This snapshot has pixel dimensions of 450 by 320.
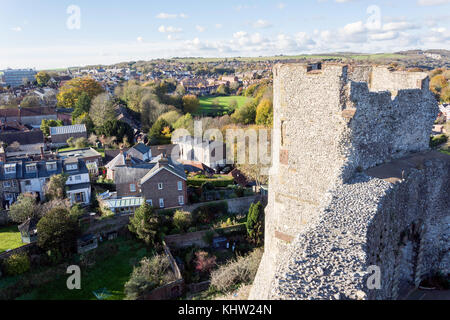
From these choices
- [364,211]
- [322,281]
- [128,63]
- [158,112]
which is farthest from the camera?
[128,63]

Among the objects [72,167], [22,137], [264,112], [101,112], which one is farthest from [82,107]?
[264,112]

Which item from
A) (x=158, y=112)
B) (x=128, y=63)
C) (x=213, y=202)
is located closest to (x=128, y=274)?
(x=213, y=202)

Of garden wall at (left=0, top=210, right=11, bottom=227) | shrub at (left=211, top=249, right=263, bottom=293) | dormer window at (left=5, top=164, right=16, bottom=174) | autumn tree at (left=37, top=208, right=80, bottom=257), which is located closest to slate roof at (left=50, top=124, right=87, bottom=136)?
dormer window at (left=5, top=164, right=16, bottom=174)

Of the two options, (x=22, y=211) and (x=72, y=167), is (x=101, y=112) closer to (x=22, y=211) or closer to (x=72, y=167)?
(x=72, y=167)

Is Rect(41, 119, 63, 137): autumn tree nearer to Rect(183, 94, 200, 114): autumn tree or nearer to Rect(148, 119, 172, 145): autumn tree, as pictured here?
Rect(148, 119, 172, 145): autumn tree

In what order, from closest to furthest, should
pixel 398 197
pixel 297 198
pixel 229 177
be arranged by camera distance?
pixel 398 197 → pixel 297 198 → pixel 229 177

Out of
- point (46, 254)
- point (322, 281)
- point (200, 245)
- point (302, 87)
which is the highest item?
point (302, 87)

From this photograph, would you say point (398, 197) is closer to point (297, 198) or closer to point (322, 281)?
point (297, 198)
